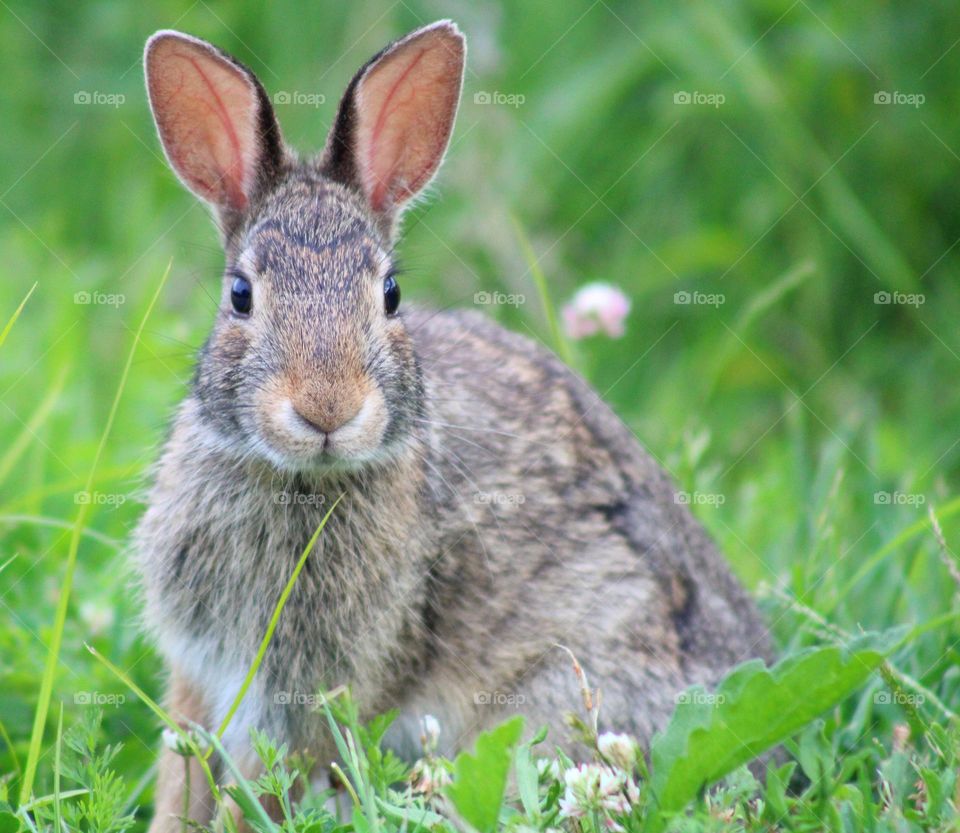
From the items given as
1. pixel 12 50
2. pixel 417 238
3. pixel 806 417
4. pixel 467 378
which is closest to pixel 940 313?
pixel 806 417

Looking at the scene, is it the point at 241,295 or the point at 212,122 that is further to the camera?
the point at 212,122

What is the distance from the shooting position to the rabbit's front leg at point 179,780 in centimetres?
448

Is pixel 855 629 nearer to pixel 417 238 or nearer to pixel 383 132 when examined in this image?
pixel 383 132

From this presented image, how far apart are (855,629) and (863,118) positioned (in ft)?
12.1
